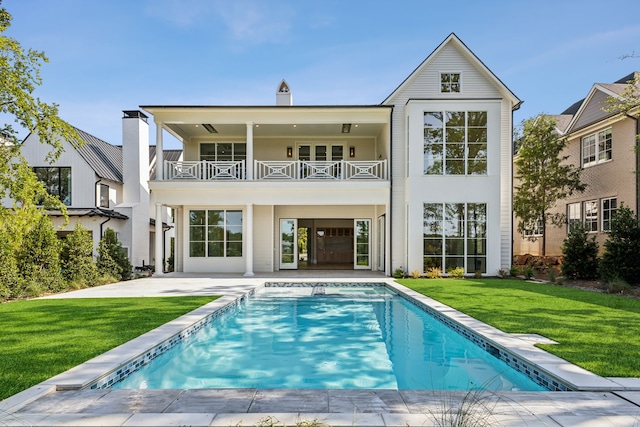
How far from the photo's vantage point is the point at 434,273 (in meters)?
15.1

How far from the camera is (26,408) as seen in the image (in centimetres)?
346

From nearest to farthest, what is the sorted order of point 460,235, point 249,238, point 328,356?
point 328,356
point 460,235
point 249,238

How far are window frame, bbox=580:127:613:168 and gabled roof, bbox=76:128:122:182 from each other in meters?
21.1

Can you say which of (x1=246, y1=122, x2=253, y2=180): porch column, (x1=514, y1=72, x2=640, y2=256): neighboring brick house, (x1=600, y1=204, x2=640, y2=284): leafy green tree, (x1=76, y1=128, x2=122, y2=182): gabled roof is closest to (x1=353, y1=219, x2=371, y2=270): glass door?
(x1=246, y1=122, x2=253, y2=180): porch column

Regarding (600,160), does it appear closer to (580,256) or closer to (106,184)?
(580,256)

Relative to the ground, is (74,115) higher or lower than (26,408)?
higher

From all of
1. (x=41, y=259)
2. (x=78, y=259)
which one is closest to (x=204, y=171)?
(x=78, y=259)

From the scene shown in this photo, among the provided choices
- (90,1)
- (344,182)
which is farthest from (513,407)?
(90,1)

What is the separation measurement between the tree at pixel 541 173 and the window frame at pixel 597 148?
639 millimetres

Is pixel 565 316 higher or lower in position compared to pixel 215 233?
lower

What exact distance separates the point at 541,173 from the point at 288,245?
11375 millimetres

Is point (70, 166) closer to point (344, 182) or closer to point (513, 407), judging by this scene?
point (344, 182)

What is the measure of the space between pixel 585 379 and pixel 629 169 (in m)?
15.0

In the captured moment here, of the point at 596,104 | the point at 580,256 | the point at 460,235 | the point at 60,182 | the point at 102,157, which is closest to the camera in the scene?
the point at 580,256
